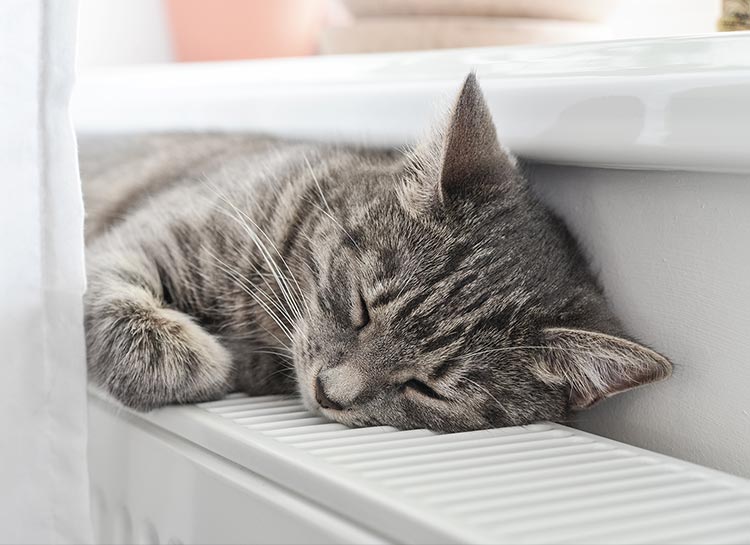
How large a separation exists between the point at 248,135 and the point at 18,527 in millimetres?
727

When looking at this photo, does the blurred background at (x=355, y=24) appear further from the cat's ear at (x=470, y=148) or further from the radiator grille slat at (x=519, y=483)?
the radiator grille slat at (x=519, y=483)

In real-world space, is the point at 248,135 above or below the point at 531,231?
above

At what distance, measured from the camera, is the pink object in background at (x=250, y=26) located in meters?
1.79

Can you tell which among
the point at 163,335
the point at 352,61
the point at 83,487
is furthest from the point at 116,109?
the point at 83,487

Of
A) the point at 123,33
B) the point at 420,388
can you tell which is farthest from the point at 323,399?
the point at 123,33

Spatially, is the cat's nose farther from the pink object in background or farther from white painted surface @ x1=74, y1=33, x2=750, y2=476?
the pink object in background

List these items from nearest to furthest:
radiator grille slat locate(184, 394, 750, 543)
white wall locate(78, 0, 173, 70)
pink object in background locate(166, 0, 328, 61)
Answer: radiator grille slat locate(184, 394, 750, 543), pink object in background locate(166, 0, 328, 61), white wall locate(78, 0, 173, 70)

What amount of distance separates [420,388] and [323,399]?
10cm

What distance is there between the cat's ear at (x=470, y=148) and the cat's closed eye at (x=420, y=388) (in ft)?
0.69

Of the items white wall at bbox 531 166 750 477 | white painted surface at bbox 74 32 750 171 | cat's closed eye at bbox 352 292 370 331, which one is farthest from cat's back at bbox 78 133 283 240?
white wall at bbox 531 166 750 477

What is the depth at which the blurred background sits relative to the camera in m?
1.30

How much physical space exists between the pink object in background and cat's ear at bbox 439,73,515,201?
0.99 meters

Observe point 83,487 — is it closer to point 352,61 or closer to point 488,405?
point 488,405

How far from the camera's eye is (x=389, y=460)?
70 cm
